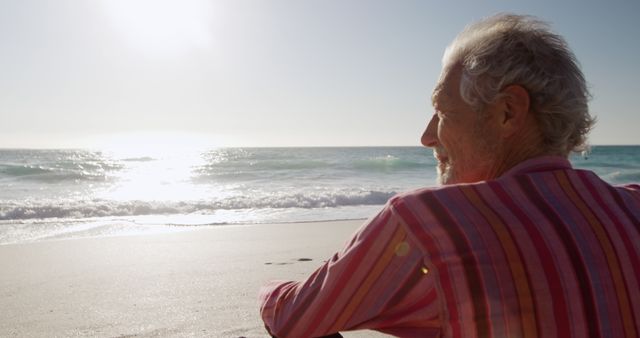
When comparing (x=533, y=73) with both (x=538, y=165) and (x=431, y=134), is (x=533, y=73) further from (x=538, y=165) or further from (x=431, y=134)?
(x=431, y=134)

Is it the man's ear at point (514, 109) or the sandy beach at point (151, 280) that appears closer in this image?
the man's ear at point (514, 109)

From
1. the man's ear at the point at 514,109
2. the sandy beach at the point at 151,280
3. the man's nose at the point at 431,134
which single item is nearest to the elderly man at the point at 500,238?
the man's ear at the point at 514,109

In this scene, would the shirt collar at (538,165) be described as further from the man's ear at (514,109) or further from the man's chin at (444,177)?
the man's chin at (444,177)

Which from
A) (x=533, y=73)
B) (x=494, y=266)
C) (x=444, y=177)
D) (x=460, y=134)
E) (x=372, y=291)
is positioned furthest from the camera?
A: (x=444, y=177)

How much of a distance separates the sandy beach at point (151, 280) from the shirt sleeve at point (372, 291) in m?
2.04

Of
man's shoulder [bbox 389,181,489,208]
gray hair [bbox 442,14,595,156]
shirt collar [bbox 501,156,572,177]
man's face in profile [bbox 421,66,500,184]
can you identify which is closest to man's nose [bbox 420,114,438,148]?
man's face in profile [bbox 421,66,500,184]

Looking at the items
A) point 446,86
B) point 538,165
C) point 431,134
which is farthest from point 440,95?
point 538,165

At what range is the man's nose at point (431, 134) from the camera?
1.40 meters

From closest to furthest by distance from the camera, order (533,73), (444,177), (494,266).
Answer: (494,266)
(533,73)
(444,177)

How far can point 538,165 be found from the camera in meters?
1.11

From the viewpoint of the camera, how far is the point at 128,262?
5.19 m

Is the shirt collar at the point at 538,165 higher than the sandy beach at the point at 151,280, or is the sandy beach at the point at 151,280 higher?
the shirt collar at the point at 538,165

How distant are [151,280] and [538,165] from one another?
3.93m

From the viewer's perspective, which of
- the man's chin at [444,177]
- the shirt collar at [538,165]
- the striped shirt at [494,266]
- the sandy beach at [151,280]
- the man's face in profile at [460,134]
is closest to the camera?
the striped shirt at [494,266]
